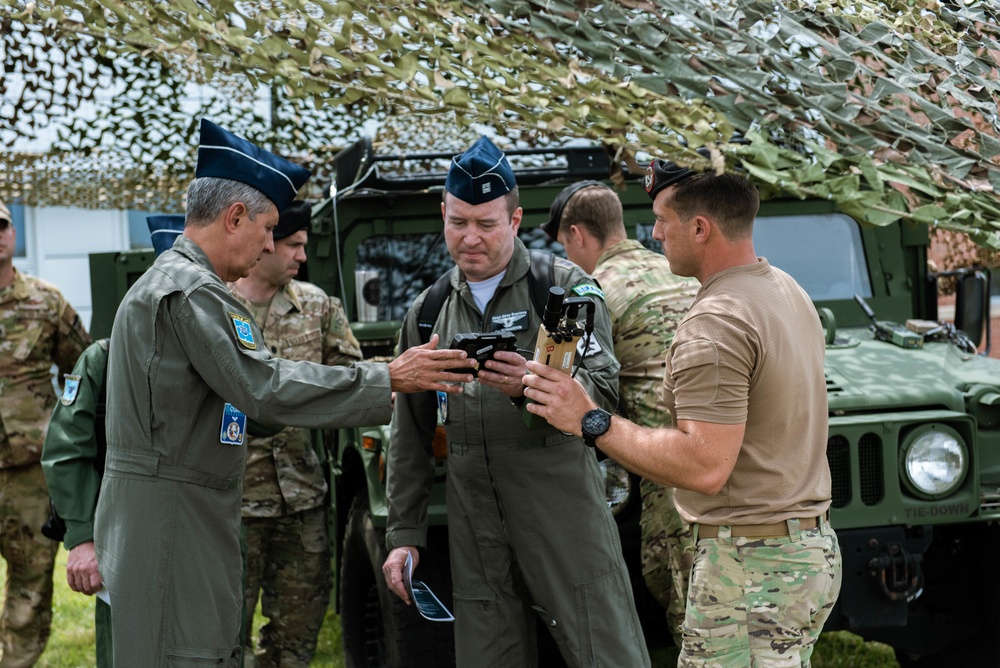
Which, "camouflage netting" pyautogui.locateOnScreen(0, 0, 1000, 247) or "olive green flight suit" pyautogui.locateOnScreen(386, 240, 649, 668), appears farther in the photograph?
A: "olive green flight suit" pyautogui.locateOnScreen(386, 240, 649, 668)

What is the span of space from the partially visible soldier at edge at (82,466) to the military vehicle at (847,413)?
36.8 inches

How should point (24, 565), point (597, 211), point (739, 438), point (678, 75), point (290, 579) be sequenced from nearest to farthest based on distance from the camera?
1. point (678, 75)
2. point (739, 438)
3. point (597, 211)
4. point (290, 579)
5. point (24, 565)

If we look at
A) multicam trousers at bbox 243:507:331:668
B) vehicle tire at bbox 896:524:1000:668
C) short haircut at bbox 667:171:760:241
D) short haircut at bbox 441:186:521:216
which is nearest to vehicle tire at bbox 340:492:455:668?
multicam trousers at bbox 243:507:331:668

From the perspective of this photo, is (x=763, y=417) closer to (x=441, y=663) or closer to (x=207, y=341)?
(x=207, y=341)

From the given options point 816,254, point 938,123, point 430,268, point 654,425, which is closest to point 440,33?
point 938,123

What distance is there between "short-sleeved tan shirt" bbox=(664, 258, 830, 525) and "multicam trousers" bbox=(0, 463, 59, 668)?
3.24 meters

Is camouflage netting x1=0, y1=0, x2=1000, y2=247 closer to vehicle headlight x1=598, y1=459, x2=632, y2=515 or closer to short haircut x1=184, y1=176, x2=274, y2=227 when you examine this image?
short haircut x1=184, y1=176, x2=274, y2=227

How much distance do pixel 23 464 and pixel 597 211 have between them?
2.59 meters

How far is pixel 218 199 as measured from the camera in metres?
3.02

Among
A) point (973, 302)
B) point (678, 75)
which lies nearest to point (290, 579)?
point (678, 75)

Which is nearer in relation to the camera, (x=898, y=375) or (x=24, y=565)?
(x=898, y=375)

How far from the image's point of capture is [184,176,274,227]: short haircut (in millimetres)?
3018

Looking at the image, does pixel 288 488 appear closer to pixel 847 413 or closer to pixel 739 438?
pixel 847 413

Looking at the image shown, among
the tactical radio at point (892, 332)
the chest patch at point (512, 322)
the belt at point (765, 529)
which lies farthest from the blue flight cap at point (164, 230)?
the tactical radio at point (892, 332)
